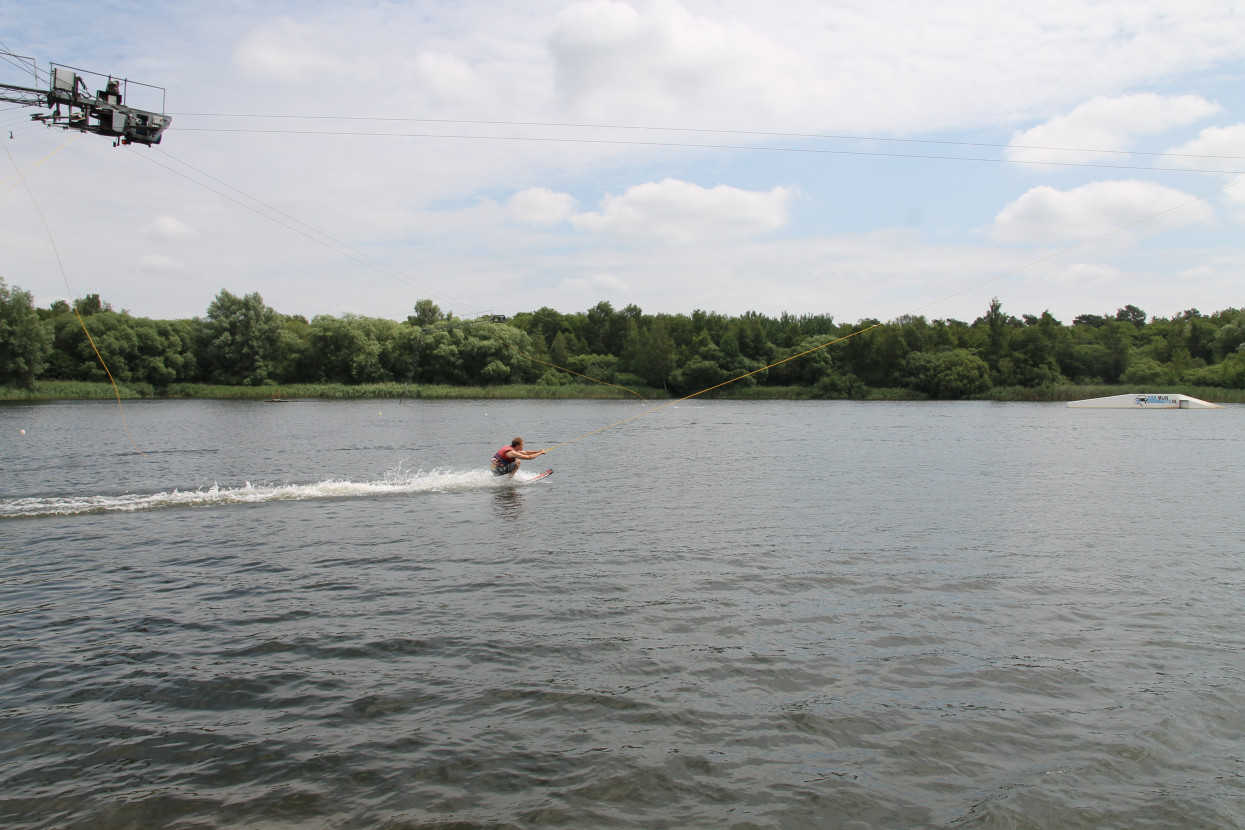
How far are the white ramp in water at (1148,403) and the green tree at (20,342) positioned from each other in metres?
110

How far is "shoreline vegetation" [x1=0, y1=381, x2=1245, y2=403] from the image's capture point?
3238 inches

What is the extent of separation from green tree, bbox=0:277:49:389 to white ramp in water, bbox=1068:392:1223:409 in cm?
10994

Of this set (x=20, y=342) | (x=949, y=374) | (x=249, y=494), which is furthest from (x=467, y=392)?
(x=249, y=494)

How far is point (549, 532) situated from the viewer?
1758cm

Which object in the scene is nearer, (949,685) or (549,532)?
(949,685)

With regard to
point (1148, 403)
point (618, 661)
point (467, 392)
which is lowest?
point (618, 661)

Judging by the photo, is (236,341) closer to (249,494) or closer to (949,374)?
(249,494)

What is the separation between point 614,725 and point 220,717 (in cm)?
419

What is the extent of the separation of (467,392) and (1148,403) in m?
77.9

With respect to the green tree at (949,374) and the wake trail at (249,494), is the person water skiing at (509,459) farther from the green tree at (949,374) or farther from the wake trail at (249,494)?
the green tree at (949,374)

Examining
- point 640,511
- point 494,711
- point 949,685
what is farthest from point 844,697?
point 640,511

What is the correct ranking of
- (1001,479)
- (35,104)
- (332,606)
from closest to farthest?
(332,606) < (35,104) < (1001,479)

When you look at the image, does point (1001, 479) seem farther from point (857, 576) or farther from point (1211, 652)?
point (1211, 652)

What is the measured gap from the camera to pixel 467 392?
9550 cm
